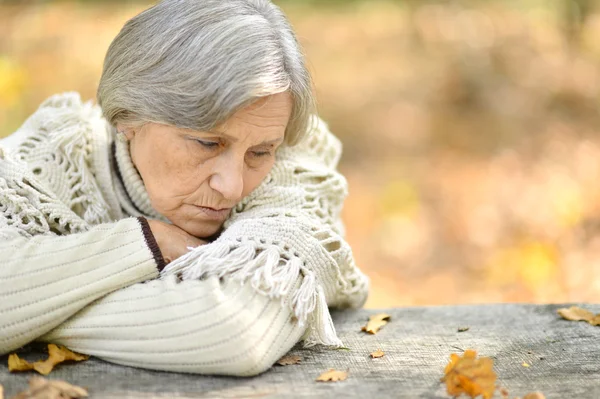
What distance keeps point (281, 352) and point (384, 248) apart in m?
4.06

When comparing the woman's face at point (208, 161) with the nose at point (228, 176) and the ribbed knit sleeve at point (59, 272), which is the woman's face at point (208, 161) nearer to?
the nose at point (228, 176)

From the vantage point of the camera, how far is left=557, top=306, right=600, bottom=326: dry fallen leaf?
10.2ft

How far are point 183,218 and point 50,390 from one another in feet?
2.76

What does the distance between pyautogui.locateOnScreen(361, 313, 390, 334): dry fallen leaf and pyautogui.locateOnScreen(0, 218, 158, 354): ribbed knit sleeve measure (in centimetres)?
87

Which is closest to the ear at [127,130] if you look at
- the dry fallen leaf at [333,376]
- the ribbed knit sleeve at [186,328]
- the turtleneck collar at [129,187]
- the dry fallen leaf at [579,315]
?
the turtleneck collar at [129,187]

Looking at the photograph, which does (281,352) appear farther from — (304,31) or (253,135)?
(304,31)

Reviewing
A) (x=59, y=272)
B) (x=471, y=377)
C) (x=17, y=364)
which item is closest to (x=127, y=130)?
(x=59, y=272)

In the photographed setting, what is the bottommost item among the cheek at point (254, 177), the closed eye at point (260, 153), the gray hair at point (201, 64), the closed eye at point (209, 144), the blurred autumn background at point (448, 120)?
the blurred autumn background at point (448, 120)

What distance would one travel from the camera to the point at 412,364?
2656mm

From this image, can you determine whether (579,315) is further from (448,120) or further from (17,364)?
(448,120)

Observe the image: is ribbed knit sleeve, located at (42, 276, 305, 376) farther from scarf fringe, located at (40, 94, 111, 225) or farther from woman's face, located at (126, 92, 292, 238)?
scarf fringe, located at (40, 94, 111, 225)

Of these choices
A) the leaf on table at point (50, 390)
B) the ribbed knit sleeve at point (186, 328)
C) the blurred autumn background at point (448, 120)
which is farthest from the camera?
the blurred autumn background at point (448, 120)

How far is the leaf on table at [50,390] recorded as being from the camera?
2193 mm

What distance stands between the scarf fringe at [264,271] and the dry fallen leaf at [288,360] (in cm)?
12
